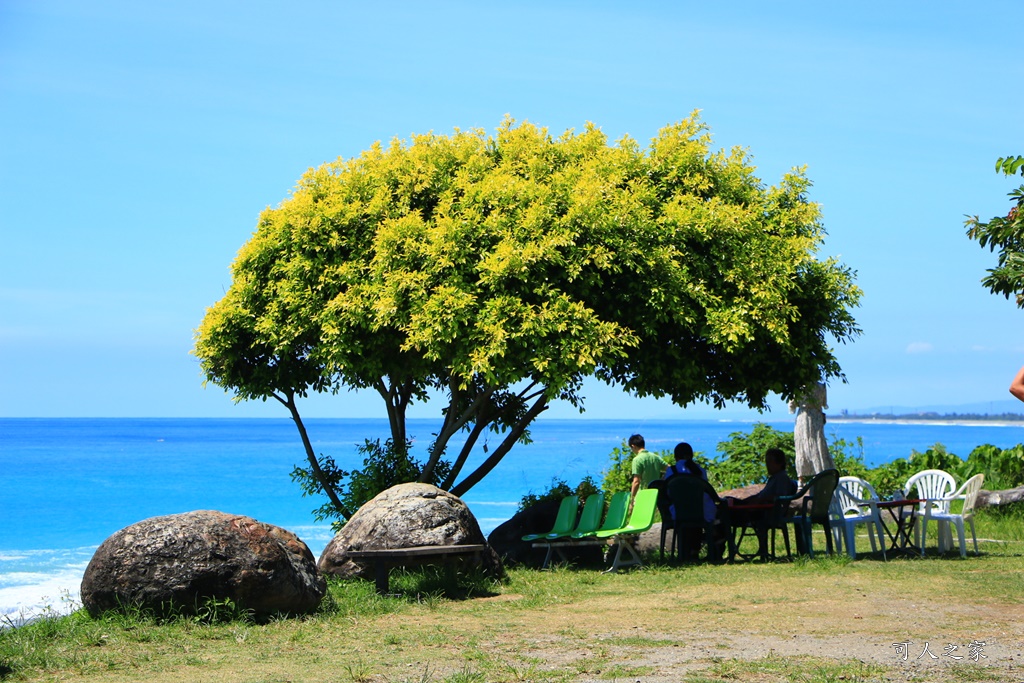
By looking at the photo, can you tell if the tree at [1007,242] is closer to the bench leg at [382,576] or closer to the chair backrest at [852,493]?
the chair backrest at [852,493]

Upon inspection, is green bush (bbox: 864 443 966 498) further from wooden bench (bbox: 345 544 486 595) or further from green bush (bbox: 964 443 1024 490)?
wooden bench (bbox: 345 544 486 595)

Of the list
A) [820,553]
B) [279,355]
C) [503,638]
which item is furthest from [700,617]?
[279,355]

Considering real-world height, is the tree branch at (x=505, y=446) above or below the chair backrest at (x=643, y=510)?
above

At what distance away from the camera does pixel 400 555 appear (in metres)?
11.1

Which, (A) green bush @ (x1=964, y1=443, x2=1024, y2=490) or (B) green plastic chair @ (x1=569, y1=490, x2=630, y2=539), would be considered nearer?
(B) green plastic chair @ (x1=569, y1=490, x2=630, y2=539)

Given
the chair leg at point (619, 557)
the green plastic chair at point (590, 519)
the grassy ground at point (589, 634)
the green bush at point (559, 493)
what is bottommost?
the grassy ground at point (589, 634)

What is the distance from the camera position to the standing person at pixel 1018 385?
535cm

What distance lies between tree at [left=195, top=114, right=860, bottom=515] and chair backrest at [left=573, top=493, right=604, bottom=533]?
1802 mm

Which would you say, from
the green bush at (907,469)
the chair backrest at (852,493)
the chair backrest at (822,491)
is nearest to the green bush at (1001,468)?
the green bush at (907,469)

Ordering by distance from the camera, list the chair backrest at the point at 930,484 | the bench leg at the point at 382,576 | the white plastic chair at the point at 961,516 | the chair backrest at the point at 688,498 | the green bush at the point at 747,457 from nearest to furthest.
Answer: the bench leg at the point at 382,576
the white plastic chair at the point at 961,516
the chair backrest at the point at 688,498
the chair backrest at the point at 930,484
the green bush at the point at 747,457

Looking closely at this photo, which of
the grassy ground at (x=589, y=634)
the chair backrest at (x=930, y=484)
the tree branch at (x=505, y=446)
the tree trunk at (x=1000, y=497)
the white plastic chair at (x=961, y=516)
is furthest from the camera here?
the tree trunk at (x=1000, y=497)

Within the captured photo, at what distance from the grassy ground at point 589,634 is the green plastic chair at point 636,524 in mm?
1008

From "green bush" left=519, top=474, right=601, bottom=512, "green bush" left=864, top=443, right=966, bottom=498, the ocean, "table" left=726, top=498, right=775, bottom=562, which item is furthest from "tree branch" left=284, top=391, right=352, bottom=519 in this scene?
"green bush" left=864, top=443, right=966, bottom=498

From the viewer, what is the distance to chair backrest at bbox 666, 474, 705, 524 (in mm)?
13625
